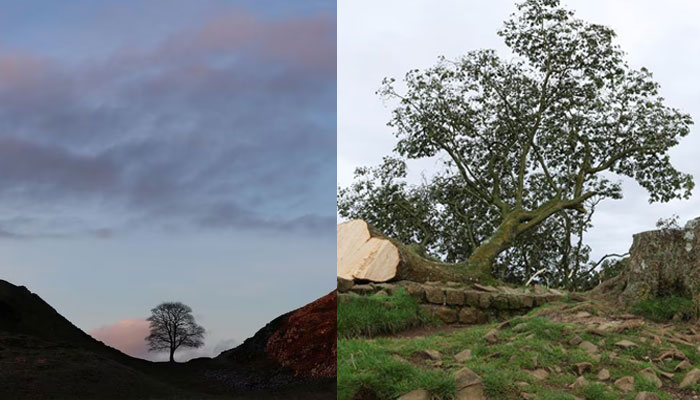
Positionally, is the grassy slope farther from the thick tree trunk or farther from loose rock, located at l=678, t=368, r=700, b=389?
the thick tree trunk

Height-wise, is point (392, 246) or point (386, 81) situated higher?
point (386, 81)

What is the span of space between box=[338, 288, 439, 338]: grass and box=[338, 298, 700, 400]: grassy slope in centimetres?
110

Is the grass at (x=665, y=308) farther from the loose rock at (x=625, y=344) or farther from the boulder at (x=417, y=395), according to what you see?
the boulder at (x=417, y=395)

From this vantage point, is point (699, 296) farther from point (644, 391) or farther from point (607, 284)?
point (644, 391)

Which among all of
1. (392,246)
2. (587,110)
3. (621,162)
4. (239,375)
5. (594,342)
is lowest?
(239,375)

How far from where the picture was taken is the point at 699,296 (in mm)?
8508

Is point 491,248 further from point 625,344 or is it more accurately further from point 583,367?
point 583,367

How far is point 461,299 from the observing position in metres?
9.57

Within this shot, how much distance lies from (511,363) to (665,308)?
4.05m

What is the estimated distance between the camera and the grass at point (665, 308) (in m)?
8.62

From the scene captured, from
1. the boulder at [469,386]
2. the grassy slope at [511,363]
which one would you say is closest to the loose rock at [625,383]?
the grassy slope at [511,363]

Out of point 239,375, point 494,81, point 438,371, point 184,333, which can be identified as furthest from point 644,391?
point 494,81

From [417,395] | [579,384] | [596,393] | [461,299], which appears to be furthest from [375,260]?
[417,395]

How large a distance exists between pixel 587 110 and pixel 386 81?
215 inches
